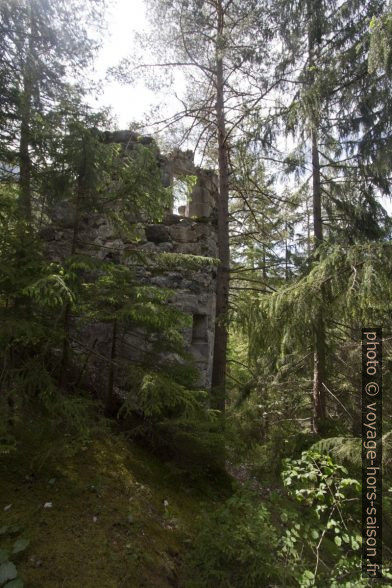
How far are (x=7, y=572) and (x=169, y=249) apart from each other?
5.10 metres

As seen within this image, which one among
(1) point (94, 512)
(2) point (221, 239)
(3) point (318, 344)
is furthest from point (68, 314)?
(2) point (221, 239)

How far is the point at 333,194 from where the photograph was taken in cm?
739

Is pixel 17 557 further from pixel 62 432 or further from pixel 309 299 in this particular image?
pixel 309 299

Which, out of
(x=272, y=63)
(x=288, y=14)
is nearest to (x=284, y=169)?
(x=272, y=63)

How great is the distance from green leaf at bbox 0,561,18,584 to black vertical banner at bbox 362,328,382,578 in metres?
2.65

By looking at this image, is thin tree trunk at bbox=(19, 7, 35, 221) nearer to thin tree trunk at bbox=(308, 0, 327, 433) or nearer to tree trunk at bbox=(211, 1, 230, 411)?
tree trunk at bbox=(211, 1, 230, 411)

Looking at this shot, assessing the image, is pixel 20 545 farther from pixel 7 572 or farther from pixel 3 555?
pixel 7 572

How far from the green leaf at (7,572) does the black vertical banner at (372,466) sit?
2653 mm

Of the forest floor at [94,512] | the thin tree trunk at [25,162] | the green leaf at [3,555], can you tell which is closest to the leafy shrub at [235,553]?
the forest floor at [94,512]

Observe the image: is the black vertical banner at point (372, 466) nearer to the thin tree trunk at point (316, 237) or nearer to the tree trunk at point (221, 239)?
the thin tree trunk at point (316, 237)

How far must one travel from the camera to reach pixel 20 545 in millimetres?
2742

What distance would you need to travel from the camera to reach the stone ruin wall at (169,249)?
228 inches

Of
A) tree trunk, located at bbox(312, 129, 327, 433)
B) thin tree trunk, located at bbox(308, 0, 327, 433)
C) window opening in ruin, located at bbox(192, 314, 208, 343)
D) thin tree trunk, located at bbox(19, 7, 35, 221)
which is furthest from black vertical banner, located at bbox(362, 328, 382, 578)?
thin tree trunk, located at bbox(19, 7, 35, 221)

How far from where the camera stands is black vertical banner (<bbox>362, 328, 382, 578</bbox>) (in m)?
3.19
